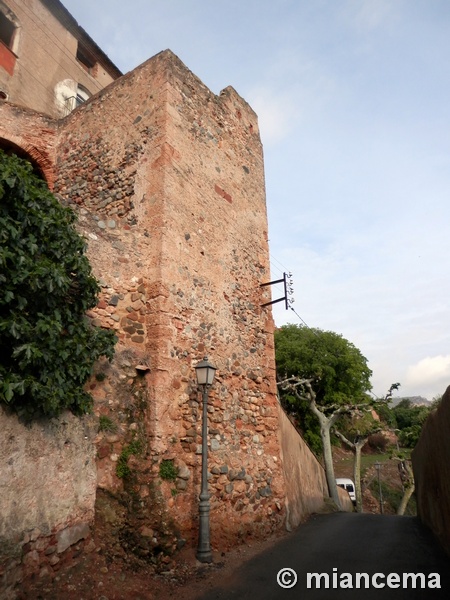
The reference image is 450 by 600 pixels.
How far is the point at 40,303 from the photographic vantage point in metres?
4.45

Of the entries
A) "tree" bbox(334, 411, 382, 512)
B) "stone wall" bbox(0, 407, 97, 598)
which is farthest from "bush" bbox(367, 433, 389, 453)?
"stone wall" bbox(0, 407, 97, 598)

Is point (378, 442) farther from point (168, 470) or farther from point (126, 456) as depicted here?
point (126, 456)

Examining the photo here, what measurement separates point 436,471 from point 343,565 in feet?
6.61

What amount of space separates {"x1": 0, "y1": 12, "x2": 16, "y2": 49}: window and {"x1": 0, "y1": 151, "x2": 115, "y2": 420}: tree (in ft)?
34.8

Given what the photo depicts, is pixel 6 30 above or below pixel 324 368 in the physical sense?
above

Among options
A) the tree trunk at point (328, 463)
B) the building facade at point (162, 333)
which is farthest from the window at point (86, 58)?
the tree trunk at point (328, 463)

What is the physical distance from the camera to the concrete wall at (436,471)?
17.0 feet

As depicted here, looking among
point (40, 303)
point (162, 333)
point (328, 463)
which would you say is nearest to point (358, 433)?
point (328, 463)

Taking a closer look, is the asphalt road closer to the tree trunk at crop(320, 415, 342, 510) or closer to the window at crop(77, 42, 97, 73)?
the tree trunk at crop(320, 415, 342, 510)

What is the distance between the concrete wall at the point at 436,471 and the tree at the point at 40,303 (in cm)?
417

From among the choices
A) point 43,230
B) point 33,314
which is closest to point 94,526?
point 33,314

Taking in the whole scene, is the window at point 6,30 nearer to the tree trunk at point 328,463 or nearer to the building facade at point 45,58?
the building facade at point 45,58

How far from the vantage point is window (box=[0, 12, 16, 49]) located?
1251cm

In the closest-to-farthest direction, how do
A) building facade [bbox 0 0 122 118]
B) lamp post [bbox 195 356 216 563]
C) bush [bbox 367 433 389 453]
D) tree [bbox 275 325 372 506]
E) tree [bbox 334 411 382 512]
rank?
1. lamp post [bbox 195 356 216 563]
2. building facade [bbox 0 0 122 118]
3. tree [bbox 334 411 382 512]
4. tree [bbox 275 325 372 506]
5. bush [bbox 367 433 389 453]
